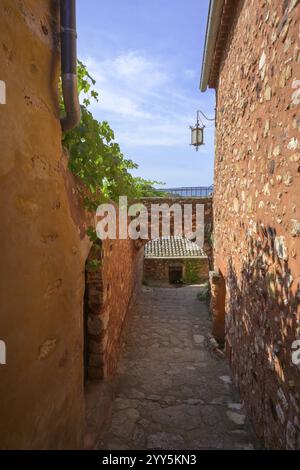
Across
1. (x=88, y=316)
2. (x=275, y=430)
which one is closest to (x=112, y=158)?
(x=88, y=316)

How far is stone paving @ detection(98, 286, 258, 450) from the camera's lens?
342cm

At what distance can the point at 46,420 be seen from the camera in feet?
6.42

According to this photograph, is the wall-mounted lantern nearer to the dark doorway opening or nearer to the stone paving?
the stone paving

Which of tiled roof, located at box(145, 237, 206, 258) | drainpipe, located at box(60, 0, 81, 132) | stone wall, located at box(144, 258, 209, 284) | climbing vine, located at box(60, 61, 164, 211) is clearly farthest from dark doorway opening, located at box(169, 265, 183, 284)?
drainpipe, located at box(60, 0, 81, 132)

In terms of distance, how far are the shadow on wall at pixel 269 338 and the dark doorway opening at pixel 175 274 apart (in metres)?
11.7

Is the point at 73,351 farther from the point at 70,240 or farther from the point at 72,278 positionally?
the point at 70,240

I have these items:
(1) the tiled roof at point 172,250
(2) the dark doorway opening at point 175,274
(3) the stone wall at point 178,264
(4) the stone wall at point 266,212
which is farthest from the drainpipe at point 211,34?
(2) the dark doorway opening at point 175,274

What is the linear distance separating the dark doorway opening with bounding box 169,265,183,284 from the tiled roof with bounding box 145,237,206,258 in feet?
2.36

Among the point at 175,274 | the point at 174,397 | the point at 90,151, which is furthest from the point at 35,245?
the point at 175,274

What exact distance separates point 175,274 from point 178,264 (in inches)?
27.6

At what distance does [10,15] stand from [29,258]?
140 cm

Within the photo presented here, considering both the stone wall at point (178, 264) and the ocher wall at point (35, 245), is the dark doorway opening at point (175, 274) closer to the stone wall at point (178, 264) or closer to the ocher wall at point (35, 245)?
the stone wall at point (178, 264)

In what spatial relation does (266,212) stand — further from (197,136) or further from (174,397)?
(197,136)

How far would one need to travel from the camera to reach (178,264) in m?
16.0
